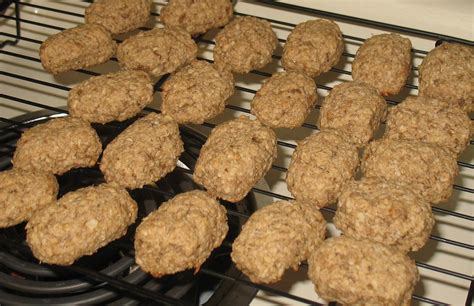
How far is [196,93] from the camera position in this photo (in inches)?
65.6

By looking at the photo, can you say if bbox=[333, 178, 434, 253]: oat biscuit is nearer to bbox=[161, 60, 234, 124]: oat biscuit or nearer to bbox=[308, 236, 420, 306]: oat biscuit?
bbox=[308, 236, 420, 306]: oat biscuit

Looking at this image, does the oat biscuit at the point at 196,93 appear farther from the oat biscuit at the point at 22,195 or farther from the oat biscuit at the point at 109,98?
the oat biscuit at the point at 22,195

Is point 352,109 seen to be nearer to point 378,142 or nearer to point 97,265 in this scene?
point 378,142

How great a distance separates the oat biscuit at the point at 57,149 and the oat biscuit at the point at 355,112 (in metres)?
0.64

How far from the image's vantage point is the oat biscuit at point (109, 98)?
166cm

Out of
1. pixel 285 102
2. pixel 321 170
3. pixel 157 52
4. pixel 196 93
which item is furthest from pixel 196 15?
pixel 321 170

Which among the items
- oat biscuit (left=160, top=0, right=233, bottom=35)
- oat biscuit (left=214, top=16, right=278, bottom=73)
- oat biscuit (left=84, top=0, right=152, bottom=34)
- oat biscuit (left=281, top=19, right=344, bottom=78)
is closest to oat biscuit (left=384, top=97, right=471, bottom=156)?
oat biscuit (left=281, top=19, right=344, bottom=78)

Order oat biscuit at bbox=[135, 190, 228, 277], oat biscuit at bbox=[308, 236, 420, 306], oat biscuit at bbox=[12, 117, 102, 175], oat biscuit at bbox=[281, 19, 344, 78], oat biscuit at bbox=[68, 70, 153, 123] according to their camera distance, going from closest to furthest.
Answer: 1. oat biscuit at bbox=[308, 236, 420, 306]
2. oat biscuit at bbox=[135, 190, 228, 277]
3. oat biscuit at bbox=[12, 117, 102, 175]
4. oat biscuit at bbox=[68, 70, 153, 123]
5. oat biscuit at bbox=[281, 19, 344, 78]

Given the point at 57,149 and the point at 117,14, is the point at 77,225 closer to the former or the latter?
the point at 57,149

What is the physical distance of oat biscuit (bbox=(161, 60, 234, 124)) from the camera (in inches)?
65.4

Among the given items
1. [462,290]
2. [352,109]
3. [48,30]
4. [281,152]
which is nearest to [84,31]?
[48,30]

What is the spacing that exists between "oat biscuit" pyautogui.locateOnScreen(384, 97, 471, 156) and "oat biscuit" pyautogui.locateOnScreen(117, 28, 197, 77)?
67cm

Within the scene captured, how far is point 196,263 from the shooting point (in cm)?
135

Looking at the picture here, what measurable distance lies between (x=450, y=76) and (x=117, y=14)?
108 cm
